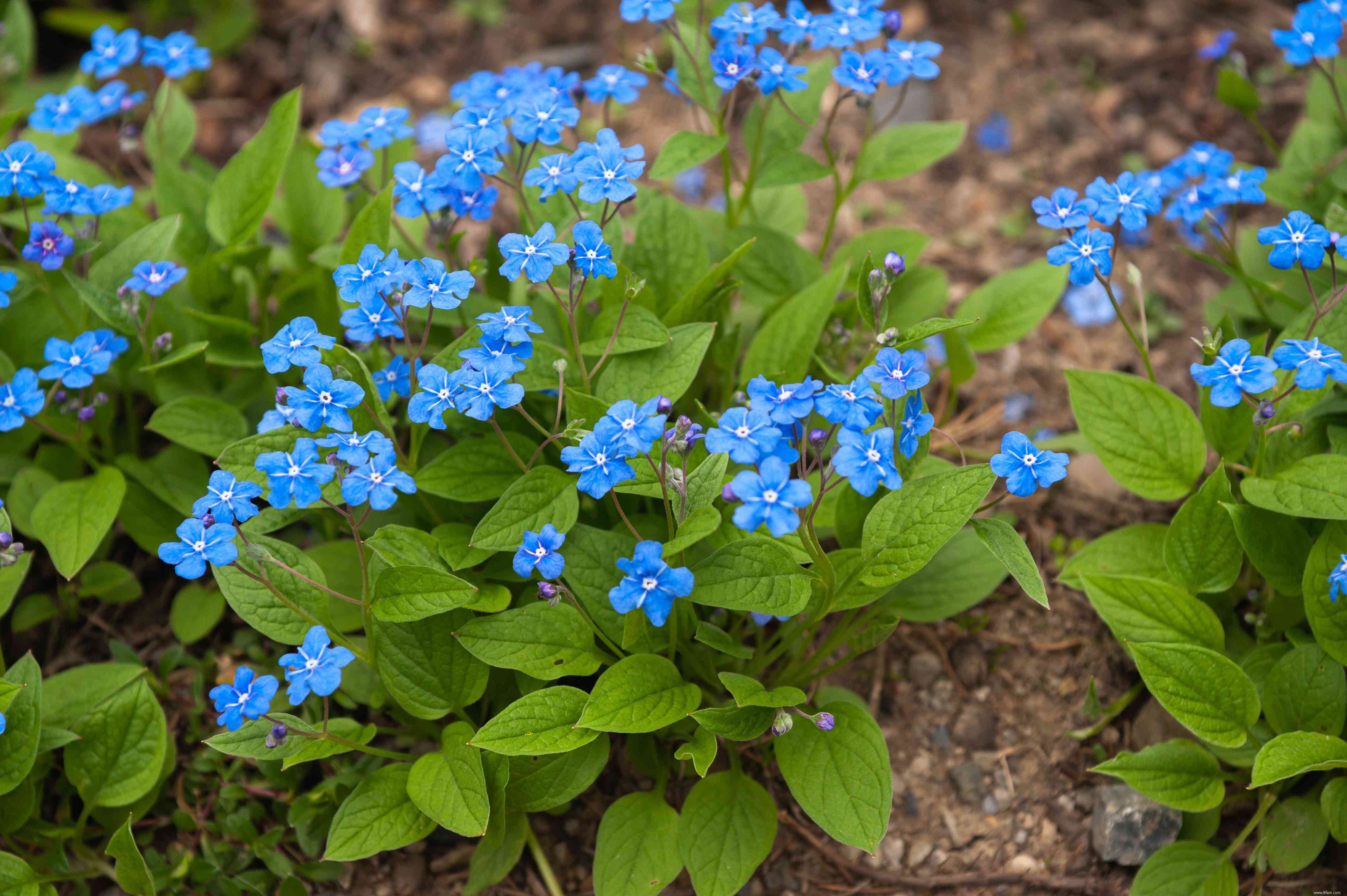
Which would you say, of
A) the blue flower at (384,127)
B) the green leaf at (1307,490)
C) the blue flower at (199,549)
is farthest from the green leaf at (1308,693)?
the blue flower at (384,127)

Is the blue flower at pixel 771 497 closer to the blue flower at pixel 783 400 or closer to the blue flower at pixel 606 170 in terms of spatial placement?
the blue flower at pixel 783 400

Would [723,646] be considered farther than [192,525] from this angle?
Yes

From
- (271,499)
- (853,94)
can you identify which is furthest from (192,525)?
(853,94)

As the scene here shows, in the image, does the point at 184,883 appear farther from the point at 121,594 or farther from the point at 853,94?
the point at 853,94

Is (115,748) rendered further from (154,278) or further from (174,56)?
(174,56)

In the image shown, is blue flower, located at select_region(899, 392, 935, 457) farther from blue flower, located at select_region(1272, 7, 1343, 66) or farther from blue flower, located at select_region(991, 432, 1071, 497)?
blue flower, located at select_region(1272, 7, 1343, 66)

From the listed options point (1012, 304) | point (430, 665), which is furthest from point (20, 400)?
point (1012, 304)
